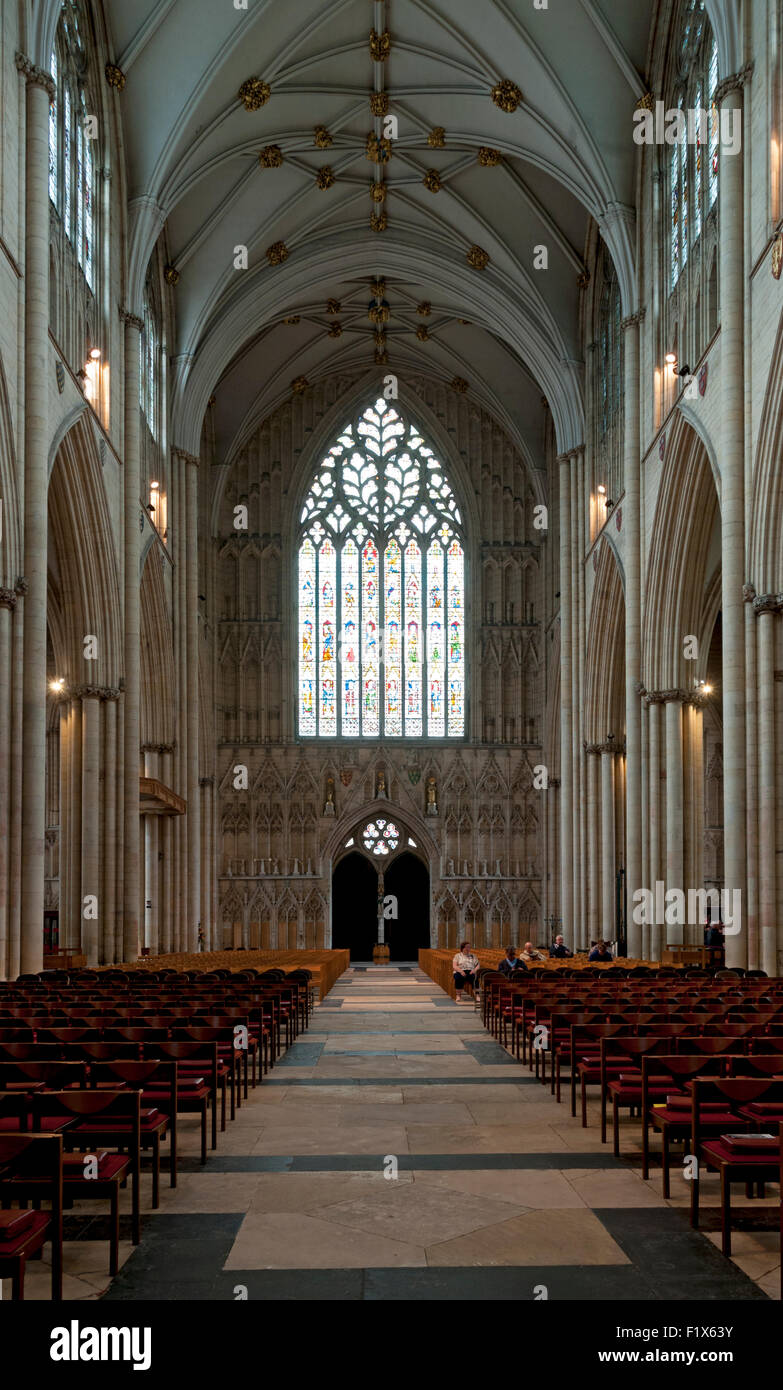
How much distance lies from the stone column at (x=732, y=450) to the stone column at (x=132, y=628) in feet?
42.5

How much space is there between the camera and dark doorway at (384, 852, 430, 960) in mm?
46688

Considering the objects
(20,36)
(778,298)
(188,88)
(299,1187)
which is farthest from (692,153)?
(299,1187)

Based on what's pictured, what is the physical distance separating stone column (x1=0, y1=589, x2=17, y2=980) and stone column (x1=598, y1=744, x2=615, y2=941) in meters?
17.3

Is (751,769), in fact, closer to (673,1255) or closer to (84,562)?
(673,1255)

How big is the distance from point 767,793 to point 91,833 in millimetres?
13899

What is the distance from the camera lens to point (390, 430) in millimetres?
47844

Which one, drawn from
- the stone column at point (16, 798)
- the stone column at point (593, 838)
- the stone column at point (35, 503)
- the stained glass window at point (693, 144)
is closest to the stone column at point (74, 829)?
the stone column at point (35, 503)

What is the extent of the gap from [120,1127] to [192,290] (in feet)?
102

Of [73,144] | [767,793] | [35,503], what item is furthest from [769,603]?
[73,144]

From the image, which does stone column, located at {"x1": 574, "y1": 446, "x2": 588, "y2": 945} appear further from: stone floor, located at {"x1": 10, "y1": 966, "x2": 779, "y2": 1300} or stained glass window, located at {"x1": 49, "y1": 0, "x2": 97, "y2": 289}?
stone floor, located at {"x1": 10, "y1": 966, "x2": 779, "y2": 1300}

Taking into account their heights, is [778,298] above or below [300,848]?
above

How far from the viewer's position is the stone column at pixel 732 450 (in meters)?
20.0
